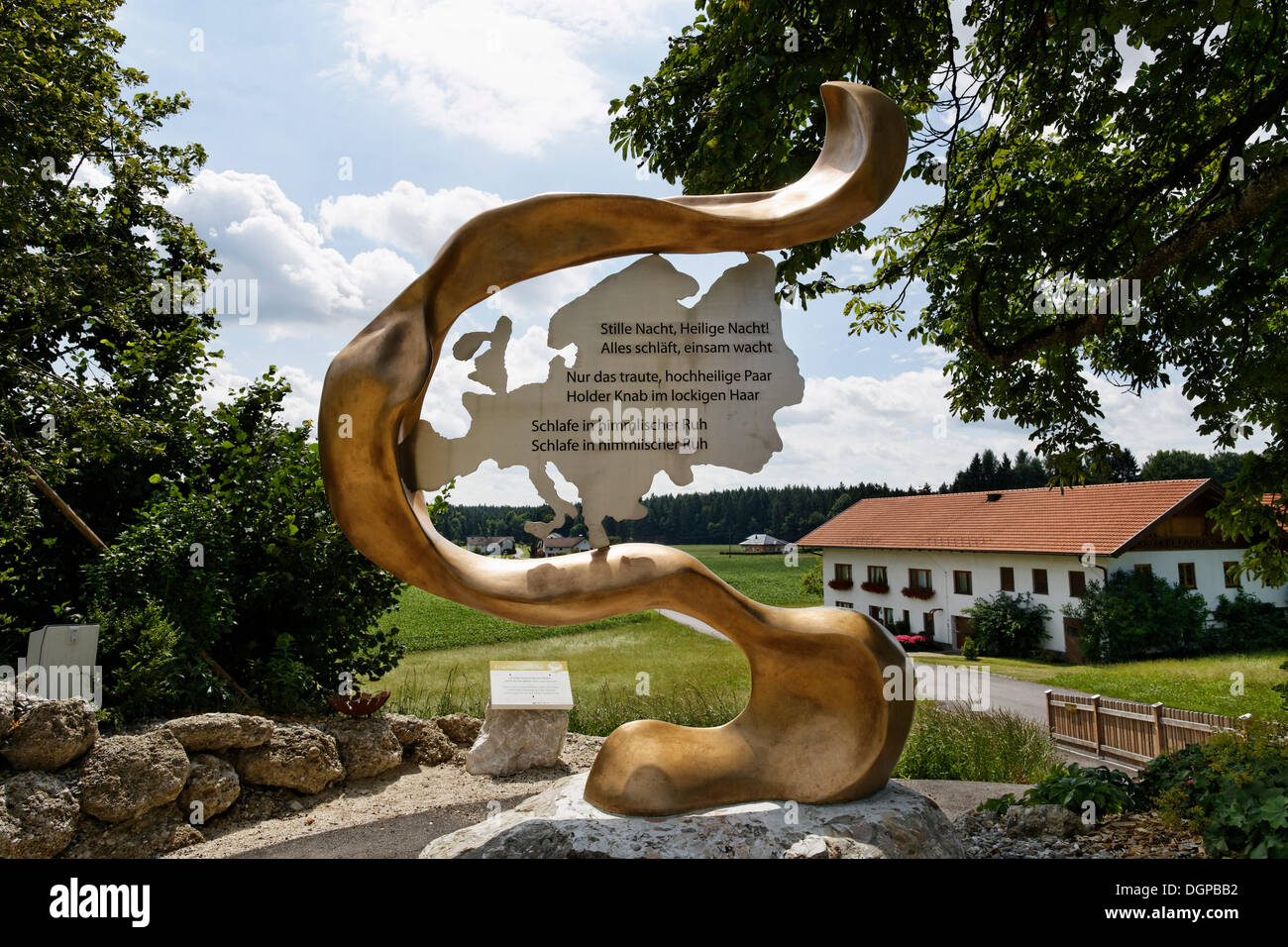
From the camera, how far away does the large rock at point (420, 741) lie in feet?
28.7

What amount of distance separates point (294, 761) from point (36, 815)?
2.12 m

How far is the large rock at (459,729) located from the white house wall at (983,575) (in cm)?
1941

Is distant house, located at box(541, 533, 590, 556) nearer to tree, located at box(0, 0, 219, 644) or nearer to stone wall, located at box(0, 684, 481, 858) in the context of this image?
stone wall, located at box(0, 684, 481, 858)

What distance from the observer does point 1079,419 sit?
29.7 ft

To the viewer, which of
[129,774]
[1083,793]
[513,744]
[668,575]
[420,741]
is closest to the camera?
[668,575]

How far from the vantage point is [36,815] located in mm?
5648

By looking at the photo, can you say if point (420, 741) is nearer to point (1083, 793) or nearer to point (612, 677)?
point (612, 677)

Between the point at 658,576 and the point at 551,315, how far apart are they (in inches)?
70.6

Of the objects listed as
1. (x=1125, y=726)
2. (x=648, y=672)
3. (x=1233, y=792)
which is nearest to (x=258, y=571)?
(x=648, y=672)

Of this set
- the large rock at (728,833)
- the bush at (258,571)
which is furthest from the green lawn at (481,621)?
the large rock at (728,833)

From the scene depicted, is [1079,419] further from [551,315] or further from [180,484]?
[180,484]
